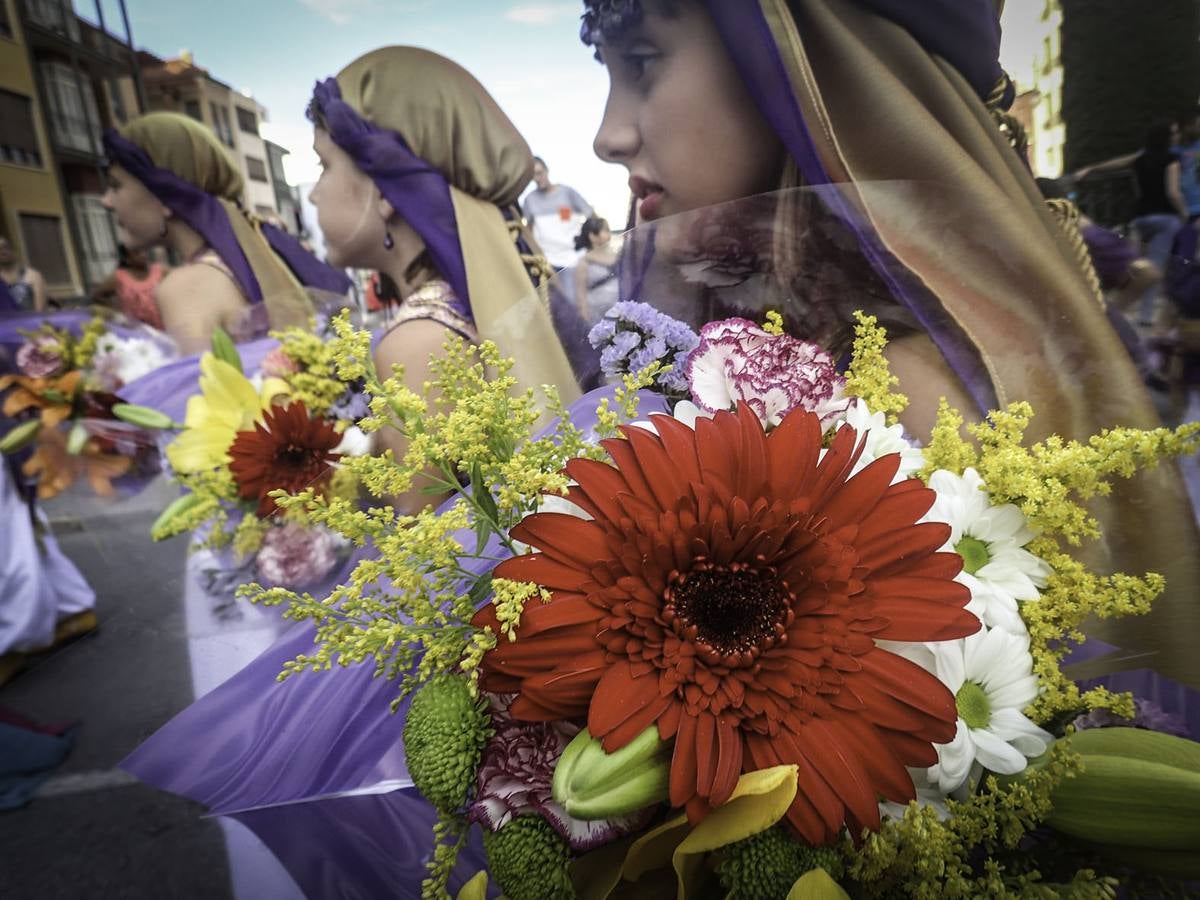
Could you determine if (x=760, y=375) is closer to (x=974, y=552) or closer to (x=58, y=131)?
(x=974, y=552)

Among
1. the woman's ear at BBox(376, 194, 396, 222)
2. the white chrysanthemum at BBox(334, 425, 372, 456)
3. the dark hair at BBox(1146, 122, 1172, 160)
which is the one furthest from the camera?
the woman's ear at BBox(376, 194, 396, 222)

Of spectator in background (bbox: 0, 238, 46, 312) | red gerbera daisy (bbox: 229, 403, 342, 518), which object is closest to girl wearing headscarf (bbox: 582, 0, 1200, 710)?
red gerbera daisy (bbox: 229, 403, 342, 518)

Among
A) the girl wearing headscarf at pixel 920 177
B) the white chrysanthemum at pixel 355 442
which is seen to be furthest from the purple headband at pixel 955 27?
the white chrysanthemum at pixel 355 442

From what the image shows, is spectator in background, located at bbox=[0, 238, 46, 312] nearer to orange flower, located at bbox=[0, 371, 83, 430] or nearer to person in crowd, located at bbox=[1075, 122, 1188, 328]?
orange flower, located at bbox=[0, 371, 83, 430]

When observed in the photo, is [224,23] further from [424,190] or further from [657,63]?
[657,63]

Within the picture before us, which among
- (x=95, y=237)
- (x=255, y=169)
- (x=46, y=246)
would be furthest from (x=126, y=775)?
(x=46, y=246)

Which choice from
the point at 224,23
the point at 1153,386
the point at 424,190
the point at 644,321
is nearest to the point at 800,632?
the point at 644,321

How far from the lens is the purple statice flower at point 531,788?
1.44 feet

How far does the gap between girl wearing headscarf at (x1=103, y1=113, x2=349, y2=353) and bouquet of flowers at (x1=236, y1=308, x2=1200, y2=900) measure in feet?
7.30

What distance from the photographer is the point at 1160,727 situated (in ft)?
1.79

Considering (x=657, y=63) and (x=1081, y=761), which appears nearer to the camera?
(x=1081, y=761)

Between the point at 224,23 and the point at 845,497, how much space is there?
A: 2527mm

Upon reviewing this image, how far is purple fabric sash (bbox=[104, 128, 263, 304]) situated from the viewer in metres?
2.49

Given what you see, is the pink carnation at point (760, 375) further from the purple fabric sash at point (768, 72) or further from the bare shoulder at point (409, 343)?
the bare shoulder at point (409, 343)
